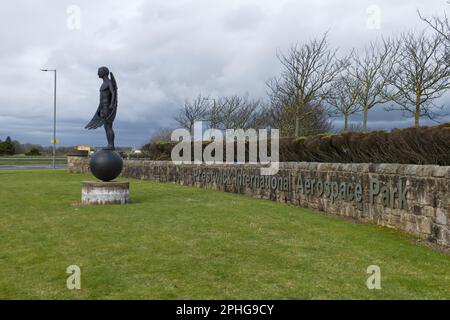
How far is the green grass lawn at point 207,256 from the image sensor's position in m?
4.92

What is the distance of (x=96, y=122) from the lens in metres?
12.6

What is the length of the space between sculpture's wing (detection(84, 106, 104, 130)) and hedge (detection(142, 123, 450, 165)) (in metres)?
5.80

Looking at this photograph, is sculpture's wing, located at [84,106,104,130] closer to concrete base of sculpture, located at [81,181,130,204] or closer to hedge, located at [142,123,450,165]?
concrete base of sculpture, located at [81,181,130,204]

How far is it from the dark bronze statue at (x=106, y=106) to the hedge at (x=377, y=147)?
5.53 meters

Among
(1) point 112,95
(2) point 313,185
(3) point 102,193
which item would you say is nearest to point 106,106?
(1) point 112,95

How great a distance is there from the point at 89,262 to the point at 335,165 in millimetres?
6327

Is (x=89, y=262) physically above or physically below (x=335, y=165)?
below

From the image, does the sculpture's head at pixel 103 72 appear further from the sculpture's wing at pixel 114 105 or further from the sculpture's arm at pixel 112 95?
the sculpture's arm at pixel 112 95

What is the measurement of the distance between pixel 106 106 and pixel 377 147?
6924 millimetres

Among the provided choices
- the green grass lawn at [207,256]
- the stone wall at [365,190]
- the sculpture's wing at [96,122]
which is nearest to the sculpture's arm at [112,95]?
the sculpture's wing at [96,122]
